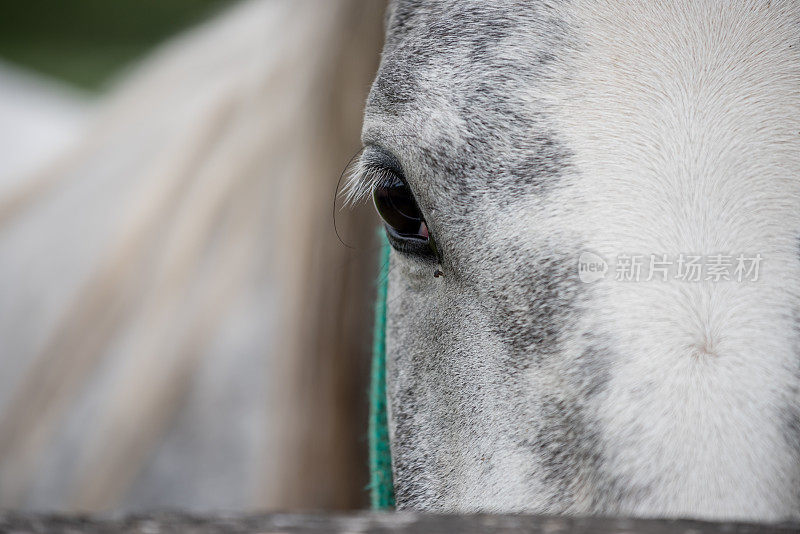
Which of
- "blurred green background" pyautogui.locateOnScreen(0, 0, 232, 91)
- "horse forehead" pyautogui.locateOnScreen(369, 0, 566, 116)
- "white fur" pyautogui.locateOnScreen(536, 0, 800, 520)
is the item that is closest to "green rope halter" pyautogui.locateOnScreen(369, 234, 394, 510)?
"horse forehead" pyautogui.locateOnScreen(369, 0, 566, 116)

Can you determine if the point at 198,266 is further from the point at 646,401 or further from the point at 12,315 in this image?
the point at 646,401

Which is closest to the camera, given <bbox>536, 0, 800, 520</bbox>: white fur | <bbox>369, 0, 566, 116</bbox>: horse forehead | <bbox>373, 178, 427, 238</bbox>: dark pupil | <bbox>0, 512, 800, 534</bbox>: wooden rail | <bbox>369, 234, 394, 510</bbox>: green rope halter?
<bbox>0, 512, 800, 534</bbox>: wooden rail

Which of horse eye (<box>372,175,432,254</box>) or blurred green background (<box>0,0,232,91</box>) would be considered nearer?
horse eye (<box>372,175,432,254</box>)

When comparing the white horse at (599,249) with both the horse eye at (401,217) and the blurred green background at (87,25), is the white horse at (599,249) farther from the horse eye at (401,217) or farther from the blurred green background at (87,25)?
the blurred green background at (87,25)

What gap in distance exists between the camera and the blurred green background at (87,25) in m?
8.00

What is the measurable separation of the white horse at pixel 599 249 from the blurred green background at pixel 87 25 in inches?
291

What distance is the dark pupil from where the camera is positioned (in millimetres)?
824

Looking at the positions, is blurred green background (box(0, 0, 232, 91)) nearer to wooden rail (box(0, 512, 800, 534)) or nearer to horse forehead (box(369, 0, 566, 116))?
horse forehead (box(369, 0, 566, 116))

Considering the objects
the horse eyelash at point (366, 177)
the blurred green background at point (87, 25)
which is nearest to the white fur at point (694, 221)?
the horse eyelash at point (366, 177)

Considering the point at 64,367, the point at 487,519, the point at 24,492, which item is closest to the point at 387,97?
the point at 487,519

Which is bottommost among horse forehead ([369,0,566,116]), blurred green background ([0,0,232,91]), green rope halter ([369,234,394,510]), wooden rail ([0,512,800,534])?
green rope halter ([369,234,394,510])

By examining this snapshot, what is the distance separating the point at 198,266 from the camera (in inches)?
55.7

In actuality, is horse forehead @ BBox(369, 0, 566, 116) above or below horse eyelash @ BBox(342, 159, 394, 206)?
above

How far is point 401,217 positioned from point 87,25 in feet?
33.5
